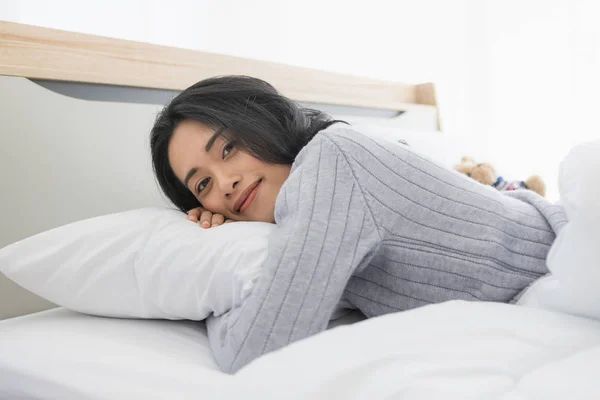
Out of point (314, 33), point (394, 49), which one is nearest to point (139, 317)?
point (314, 33)

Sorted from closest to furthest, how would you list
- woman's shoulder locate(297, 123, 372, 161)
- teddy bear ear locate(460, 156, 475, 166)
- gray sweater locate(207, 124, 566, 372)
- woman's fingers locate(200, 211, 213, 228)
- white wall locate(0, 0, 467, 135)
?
gray sweater locate(207, 124, 566, 372) < woman's shoulder locate(297, 123, 372, 161) < woman's fingers locate(200, 211, 213, 228) < white wall locate(0, 0, 467, 135) < teddy bear ear locate(460, 156, 475, 166)

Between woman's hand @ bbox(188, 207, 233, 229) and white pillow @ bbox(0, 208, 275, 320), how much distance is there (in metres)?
0.04

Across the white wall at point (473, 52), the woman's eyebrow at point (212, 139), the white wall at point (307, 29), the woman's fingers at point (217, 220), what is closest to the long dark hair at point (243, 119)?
the woman's eyebrow at point (212, 139)

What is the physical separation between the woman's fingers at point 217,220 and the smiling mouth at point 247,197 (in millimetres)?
33

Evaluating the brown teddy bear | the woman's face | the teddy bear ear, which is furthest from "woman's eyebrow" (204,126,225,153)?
the teddy bear ear

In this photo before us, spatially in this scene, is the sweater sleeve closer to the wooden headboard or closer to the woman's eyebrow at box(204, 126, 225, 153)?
the woman's eyebrow at box(204, 126, 225, 153)

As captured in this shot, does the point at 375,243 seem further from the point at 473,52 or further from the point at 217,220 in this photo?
the point at 473,52

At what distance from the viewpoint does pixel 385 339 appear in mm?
493

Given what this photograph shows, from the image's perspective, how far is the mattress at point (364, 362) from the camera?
43 centimetres

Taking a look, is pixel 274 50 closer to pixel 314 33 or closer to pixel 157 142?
pixel 314 33

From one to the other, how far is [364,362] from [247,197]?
0.60 metres

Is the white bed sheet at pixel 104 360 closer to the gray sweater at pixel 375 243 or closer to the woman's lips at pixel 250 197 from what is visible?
the gray sweater at pixel 375 243

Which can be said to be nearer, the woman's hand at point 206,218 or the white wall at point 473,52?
the woman's hand at point 206,218

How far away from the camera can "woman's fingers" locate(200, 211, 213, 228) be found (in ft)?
3.16
